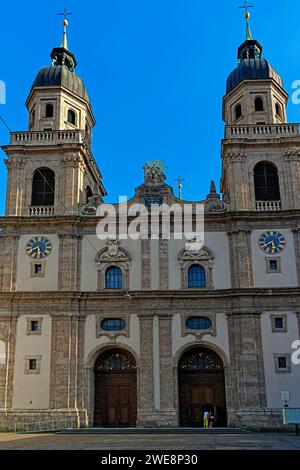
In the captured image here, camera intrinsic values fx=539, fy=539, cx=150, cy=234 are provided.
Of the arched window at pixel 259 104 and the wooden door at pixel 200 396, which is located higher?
the arched window at pixel 259 104

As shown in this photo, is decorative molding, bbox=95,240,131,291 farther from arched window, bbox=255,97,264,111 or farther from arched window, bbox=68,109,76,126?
arched window, bbox=255,97,264,111

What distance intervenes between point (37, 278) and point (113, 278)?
5.01m

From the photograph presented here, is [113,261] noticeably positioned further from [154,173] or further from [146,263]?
[154,173]

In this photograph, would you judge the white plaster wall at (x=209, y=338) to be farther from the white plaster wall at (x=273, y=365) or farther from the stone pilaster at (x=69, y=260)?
the stone pilaster at (x=69, y=260)

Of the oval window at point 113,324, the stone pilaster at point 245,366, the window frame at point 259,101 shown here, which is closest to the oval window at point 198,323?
the stone pilaster at point 245,366

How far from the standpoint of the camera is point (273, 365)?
32906 millimetres

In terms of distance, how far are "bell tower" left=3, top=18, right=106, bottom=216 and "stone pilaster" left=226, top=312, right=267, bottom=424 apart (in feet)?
43.0

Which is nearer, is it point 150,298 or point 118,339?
point 118,339

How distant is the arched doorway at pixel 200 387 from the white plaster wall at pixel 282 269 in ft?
18.8

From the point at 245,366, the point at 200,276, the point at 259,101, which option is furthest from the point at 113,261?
the point at 259,101

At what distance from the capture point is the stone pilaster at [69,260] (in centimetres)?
3531

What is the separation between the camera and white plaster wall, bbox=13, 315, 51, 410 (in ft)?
Result: 108

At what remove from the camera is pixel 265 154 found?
38062 millimetres
